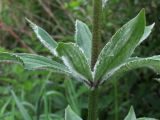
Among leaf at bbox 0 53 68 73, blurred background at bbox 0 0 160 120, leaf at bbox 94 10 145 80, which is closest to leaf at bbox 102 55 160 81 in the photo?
leaf at bbox 94 10 145 80

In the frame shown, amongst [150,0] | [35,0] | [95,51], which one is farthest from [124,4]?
[95,51]

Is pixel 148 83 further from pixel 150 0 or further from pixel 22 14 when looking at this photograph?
pixel 22 14

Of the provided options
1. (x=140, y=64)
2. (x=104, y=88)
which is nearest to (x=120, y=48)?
(x=140, y=64)

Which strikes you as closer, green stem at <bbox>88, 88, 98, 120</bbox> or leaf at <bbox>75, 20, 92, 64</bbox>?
green stem at <bbox>88, 88, 98, 120</bbox>

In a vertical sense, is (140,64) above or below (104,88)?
below

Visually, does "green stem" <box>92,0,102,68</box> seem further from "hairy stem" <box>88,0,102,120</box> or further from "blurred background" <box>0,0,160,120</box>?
"blurred background" <box>0,0,160,120</box>

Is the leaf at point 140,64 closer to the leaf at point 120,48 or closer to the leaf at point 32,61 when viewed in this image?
the leaf at point 120,48

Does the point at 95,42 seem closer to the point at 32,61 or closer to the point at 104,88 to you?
the point at 32,61
